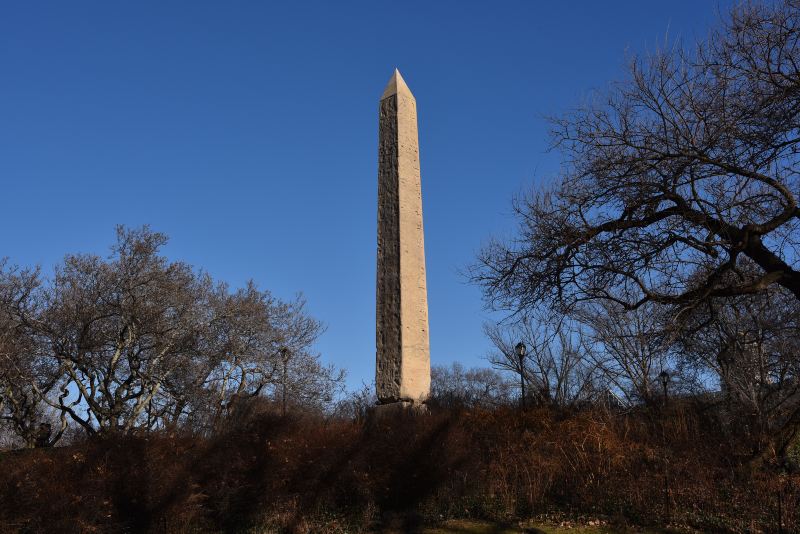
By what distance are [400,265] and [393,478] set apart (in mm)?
4047

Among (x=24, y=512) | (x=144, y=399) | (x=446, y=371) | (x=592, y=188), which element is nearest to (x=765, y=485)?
(x=592, y=188)

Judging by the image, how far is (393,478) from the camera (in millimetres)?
9375

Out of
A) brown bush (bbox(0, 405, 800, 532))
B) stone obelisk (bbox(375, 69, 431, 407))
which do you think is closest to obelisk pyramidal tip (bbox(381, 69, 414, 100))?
stone obelisk (bbox(375, 69, 431, 407))

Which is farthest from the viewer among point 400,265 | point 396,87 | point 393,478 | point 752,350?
point 752,350

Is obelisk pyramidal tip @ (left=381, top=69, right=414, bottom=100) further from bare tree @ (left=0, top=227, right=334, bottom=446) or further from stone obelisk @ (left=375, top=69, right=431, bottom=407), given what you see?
bare tree @ (left=0, top=227, right=334, bottom=446)

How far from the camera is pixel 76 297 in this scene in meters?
21.5

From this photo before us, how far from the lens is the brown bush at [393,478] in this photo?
8.22 m

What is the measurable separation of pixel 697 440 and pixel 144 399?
58.9 ft

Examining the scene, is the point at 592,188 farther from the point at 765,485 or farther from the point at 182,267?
the point at 182,267

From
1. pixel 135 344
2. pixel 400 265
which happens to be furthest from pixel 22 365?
pixel 400 265

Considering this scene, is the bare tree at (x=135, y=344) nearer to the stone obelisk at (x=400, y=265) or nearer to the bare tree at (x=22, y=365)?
the bare tree at (x=22, y=365)

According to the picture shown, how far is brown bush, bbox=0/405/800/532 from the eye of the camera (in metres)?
8.22

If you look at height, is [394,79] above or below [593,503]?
above

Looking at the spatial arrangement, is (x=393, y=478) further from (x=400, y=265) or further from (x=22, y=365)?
(x=22, y=365)
